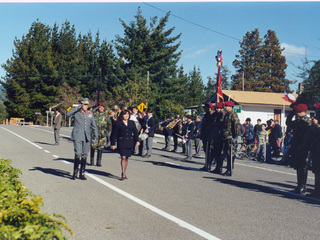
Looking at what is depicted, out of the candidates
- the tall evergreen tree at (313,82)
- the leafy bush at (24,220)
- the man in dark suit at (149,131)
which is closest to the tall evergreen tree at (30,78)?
the tall evergreen tree at (313,82)

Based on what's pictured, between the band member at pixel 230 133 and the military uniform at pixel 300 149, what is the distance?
2.36 meters

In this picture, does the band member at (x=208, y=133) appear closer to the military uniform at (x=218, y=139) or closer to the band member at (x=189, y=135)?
the military uniform at (x=218, y=139)

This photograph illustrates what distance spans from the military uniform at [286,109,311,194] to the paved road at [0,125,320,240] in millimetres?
453

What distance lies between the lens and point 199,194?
7.98 m

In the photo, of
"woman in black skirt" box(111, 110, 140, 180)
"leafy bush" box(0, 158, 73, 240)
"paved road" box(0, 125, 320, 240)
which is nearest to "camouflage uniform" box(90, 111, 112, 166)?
"paved road" box(0, 125, 320, 240)

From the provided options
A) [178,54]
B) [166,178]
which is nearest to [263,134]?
[166,178]

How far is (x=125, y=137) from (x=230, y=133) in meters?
3.16

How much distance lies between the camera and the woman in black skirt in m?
9.47

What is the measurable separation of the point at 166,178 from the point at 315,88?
1527 centimetres

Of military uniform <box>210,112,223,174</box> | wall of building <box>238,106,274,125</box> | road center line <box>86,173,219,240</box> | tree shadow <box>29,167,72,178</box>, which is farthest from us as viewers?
wall of building <box>238,106,274,125</box>

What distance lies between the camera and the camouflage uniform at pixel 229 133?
1093 cm

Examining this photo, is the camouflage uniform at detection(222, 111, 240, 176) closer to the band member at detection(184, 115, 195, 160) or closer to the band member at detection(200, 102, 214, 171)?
the band member at detection(200, 102, 214, 171)

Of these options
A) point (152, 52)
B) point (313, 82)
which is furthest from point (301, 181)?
point (152, 52)

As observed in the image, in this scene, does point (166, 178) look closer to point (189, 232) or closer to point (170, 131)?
point (189, 232)
